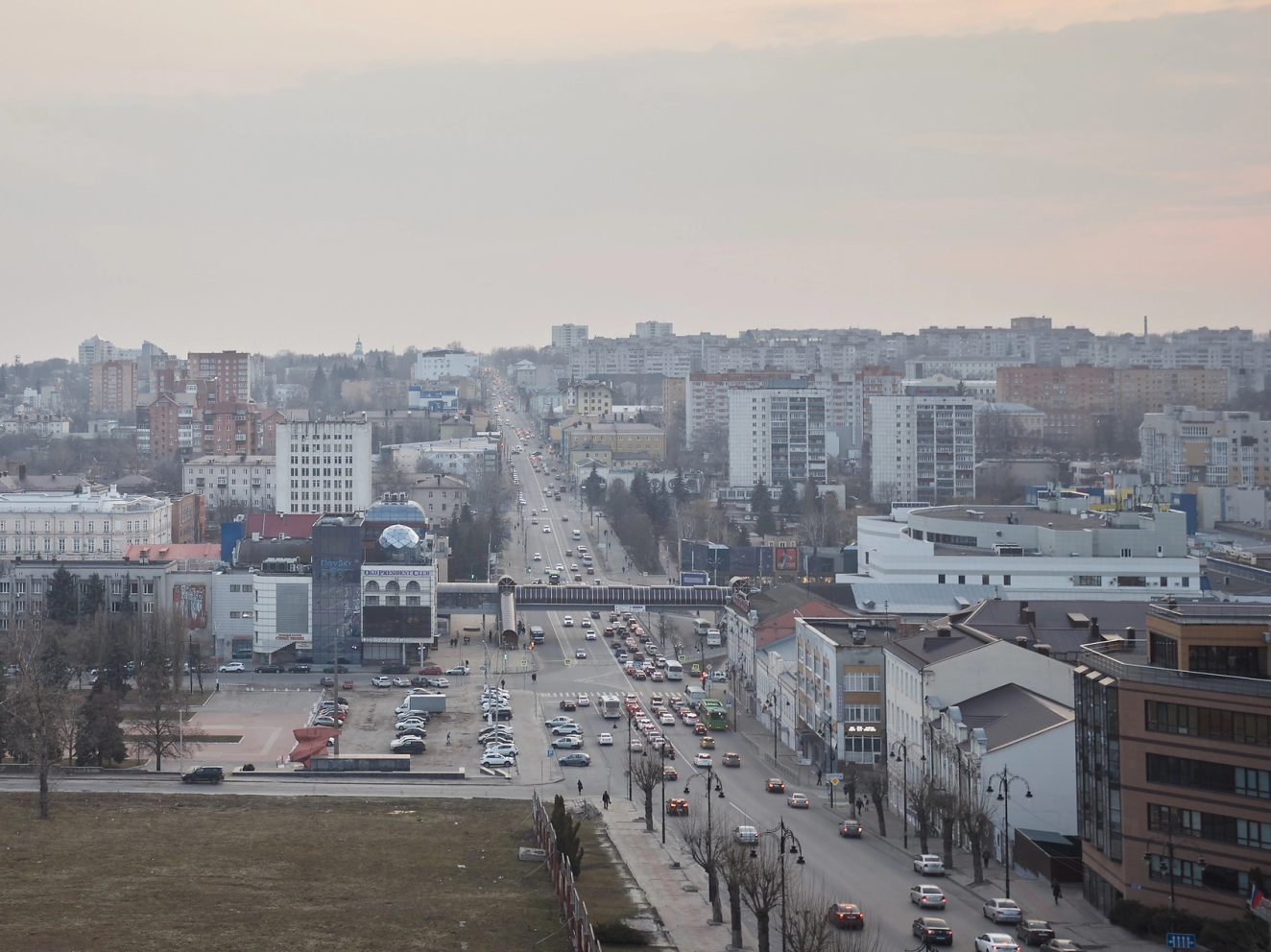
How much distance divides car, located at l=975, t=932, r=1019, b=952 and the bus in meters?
24.2

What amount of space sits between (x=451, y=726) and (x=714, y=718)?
791 centimetres

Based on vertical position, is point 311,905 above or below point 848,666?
below

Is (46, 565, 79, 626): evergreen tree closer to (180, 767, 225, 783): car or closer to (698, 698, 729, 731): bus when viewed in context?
(180, 767, 225, 783): car

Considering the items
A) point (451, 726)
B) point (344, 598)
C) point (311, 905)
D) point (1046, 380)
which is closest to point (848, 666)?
point (451, 726)

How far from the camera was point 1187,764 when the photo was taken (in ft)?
90.2

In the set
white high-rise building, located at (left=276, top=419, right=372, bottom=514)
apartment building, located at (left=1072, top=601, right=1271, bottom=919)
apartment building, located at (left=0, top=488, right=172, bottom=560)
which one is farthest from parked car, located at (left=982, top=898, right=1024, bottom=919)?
white high-rise building, located at (left=276, top=419, right=372, bottom=514)

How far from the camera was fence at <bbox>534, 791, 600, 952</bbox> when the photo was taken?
2645 cm

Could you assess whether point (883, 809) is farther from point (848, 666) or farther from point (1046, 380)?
point (1046, 380)

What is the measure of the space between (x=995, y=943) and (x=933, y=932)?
1522mm

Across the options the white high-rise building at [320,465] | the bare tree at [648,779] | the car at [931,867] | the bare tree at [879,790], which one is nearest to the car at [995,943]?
the car at [931,867]

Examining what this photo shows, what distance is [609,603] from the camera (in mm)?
69250

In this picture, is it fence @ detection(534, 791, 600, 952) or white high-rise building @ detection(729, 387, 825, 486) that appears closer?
fence @ detection(534, 791, 600, 952)

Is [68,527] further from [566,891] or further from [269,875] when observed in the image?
[566,891]

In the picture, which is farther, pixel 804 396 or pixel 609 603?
pixel 804 396
